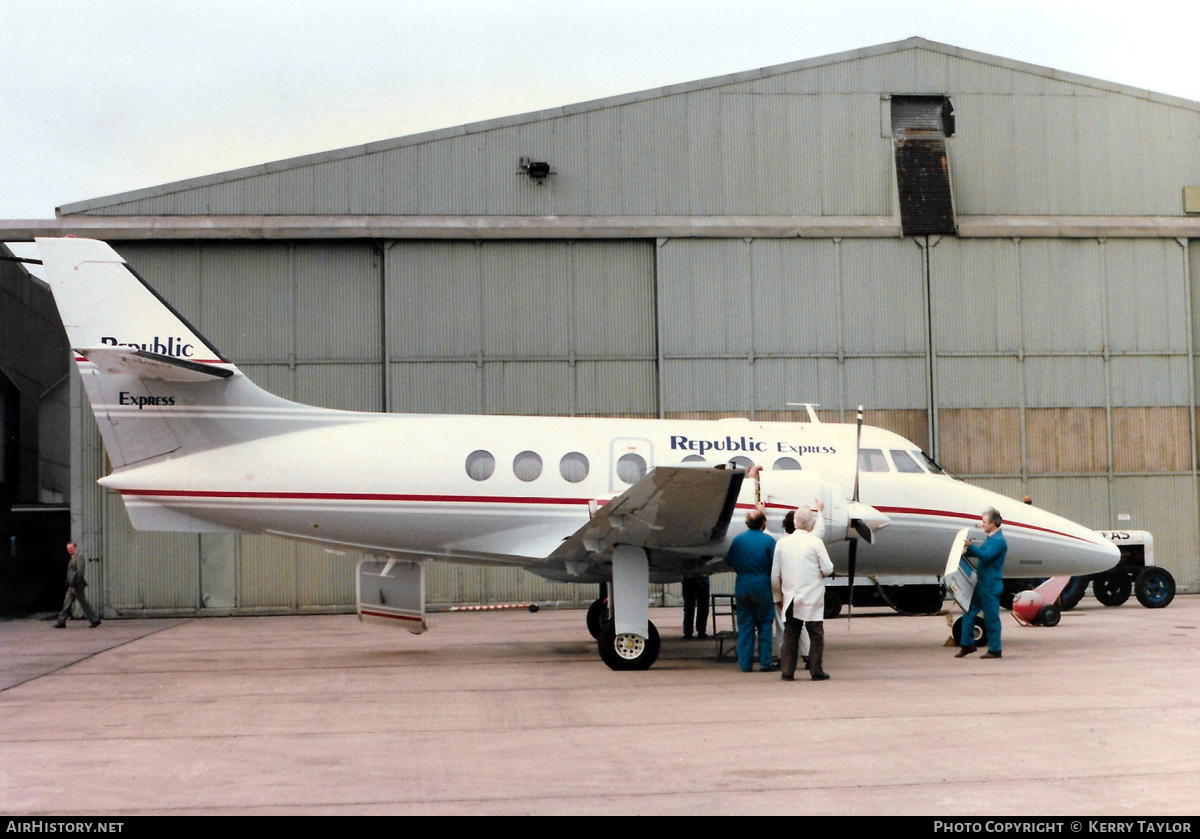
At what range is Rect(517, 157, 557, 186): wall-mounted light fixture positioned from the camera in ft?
84.7

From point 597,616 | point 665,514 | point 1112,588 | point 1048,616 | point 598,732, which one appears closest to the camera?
point 598,732

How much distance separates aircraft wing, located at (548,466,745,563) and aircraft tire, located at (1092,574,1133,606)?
15.2 meters

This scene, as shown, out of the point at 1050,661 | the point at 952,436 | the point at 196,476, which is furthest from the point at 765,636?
the point at 952,436

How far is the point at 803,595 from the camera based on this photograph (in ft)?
40.6

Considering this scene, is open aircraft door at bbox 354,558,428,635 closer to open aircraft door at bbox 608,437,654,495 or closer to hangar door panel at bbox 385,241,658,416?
open aircraft door at bbox 608,437,654,495

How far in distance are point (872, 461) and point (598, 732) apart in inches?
313

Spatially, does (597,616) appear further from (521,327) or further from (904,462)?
(521,327)

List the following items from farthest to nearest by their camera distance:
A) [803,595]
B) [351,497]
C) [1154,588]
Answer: [1154,588], [351,497], [803,595]

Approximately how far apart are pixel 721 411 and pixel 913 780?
61.3 feet

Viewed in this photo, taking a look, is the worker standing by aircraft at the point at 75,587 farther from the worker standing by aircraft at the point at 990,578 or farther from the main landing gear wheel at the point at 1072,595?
the main landing gear wheel at the point at 1072,595

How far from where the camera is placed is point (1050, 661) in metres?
14.0

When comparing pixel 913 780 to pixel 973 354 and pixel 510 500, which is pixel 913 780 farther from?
pixel 973 354

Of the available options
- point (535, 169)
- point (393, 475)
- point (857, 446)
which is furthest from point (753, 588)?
point (535, 169)

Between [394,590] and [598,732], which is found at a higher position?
[394,590]
